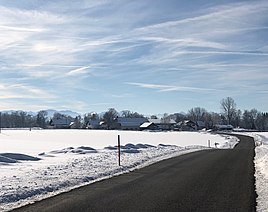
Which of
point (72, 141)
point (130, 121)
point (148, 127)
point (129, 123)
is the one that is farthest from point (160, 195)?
point (130, 121)

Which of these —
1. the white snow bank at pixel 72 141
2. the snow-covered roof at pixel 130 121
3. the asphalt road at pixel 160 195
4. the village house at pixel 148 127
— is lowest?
the asphalt road at pixel 160 195

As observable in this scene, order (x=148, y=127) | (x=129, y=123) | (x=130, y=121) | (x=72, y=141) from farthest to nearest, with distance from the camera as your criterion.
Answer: (x=130, y=121) < (x=129, y=123) < (x=148, y=127) < (x=72, y=141)

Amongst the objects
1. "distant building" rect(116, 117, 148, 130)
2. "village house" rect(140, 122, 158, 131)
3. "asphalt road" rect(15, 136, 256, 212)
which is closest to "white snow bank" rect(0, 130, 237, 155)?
"asphalt road" rect(15, 136, 256, 212)

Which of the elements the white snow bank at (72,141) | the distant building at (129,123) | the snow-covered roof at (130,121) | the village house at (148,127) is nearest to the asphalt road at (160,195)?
the white snow bank at (72,141)

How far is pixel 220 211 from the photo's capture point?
9.34 metres

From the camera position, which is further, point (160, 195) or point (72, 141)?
point (72, 141)

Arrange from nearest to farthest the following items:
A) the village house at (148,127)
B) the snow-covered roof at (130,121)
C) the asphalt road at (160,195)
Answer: the asphalt road at (160,195), the village house at (148,127), the snow-covered roof at (130,121)

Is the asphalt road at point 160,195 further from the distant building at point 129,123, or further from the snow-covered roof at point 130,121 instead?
the snow-covered roof at point 130,121

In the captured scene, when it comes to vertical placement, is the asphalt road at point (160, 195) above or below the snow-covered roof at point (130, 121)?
below

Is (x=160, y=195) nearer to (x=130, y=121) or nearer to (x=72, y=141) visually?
Result: (x=72, y=141)

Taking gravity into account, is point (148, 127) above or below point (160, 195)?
above

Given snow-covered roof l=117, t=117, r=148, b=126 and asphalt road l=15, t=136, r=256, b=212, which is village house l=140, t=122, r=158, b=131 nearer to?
snow-covered roof l=117, t=117, r=148, b=126

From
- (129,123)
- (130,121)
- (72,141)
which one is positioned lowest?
(72,141)

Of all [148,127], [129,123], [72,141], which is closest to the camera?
[72,141]
